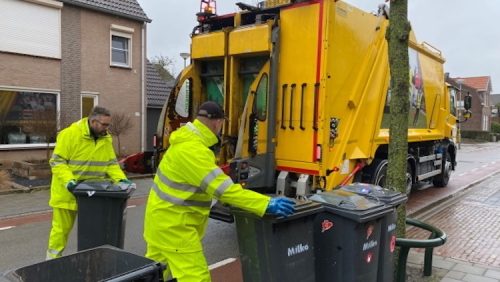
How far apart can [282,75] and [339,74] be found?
716 mm

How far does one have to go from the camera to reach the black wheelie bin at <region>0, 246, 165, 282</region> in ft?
8.32

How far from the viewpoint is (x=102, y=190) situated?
4.05m

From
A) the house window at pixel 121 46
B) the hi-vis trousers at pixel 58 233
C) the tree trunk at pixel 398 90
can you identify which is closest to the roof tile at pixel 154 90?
the house window at pixel 121 46

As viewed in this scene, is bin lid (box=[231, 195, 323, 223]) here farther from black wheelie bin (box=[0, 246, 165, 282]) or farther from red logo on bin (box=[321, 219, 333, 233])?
black wheelie bin (box=[0, 246, 165, 282])

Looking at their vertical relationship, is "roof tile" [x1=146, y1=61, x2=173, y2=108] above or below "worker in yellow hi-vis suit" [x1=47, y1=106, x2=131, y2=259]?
above

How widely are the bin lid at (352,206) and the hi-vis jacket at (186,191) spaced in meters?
0.68

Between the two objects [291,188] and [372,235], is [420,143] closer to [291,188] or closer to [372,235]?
[291,188]

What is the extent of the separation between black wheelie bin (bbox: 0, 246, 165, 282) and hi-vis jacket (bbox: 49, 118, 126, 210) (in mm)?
1452

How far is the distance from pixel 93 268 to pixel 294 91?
362cm

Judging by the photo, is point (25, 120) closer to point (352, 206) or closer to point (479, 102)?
point (352, 206)

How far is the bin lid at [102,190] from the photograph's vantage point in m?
4.03

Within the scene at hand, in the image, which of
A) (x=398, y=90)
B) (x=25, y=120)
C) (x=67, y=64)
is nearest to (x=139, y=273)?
(x=398, y=90)

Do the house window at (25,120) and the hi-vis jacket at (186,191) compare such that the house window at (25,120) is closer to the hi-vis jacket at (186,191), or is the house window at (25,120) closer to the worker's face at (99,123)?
the worker's face at (99,123)

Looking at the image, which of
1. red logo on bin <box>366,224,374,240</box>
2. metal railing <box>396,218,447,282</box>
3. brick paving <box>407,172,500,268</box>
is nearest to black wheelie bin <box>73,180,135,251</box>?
red logo on bin <box>366,224,374,240</box>
